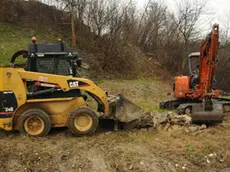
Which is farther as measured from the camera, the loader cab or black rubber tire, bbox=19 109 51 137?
the loader cab

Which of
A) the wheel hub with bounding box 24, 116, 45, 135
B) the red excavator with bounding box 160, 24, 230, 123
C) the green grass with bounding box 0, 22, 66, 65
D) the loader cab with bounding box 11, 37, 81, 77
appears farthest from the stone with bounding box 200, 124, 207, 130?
the green grass with bounding box 0, 22, 66, 65

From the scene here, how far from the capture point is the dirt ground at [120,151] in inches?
219

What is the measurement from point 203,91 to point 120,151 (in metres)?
5.83

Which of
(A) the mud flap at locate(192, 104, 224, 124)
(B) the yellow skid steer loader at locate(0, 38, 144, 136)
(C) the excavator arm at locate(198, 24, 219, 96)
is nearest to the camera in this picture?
(B) the yellow skid steer loader at locate(0, 38, 144, 136)

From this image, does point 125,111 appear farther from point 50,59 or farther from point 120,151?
point 50,59

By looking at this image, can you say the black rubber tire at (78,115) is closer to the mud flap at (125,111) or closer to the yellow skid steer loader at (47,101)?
the yellow skid steer loader at (47,101)

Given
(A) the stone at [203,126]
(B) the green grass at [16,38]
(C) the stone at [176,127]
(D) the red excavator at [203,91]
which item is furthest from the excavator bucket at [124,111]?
(B) the green grass at [16,38]

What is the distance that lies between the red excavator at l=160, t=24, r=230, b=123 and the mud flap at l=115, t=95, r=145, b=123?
168cm

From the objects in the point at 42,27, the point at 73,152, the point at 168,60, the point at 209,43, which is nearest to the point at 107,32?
the point at 42,27

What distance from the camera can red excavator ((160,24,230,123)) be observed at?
8234 mm

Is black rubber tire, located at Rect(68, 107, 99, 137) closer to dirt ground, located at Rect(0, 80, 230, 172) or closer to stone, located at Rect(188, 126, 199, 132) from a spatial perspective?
dirt ground, located at Rect(0, 80, 230, 172)

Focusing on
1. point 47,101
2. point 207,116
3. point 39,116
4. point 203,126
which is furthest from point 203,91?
point 39,116

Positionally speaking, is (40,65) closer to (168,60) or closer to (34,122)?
(34,122)

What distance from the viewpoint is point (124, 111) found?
7.68 m
